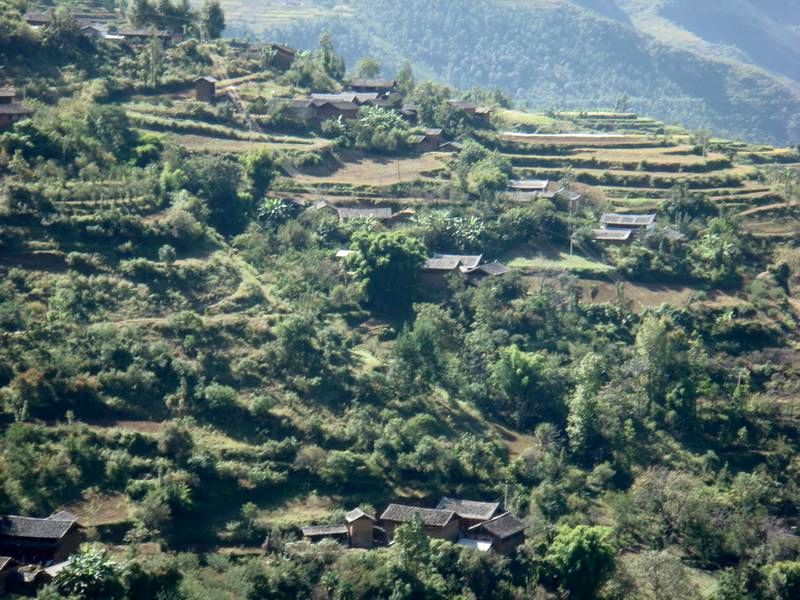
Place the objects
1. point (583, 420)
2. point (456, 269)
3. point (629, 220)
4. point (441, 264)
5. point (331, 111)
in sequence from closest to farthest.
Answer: point (583, 420) → point (456, 269) → point (441, 264) → point (629, 220) → point (331, 111)

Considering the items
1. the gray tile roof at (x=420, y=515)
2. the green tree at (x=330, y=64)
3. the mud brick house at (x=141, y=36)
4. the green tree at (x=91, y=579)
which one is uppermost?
the mud brick house at (x=141, y=36)

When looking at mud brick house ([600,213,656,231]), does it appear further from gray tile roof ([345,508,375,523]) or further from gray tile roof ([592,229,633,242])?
gray tile roof ([345,508,375,523])

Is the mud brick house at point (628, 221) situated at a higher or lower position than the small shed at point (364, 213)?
higher

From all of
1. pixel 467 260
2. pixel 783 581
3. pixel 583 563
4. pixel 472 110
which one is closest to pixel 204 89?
pixel 472 110

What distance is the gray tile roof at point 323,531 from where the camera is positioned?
2958 centimetres

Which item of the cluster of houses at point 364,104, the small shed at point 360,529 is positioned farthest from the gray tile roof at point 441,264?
the small shed at point 360,529

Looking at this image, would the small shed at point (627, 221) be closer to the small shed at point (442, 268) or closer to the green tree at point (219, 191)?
the small shed at point (442, 268)

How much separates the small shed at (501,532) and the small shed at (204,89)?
2724cm

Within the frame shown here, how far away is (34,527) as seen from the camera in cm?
2672

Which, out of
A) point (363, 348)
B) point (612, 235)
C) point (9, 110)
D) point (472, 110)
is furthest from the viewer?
point (472, 110)

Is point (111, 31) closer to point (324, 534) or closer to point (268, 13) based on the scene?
point (324, 534)

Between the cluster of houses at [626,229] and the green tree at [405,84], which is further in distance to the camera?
the green tree at [405,84]

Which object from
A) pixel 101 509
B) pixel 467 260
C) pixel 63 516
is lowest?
pixel 101 509

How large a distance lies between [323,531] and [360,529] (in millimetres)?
928
